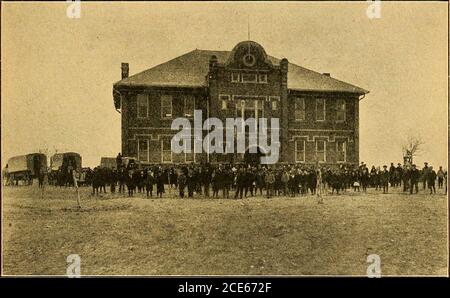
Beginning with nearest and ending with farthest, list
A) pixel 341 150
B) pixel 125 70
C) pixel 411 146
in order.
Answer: pixel 411 146 < pixel 125 70 < pixel 341 150

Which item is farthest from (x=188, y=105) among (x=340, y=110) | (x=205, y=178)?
(x=340, y=110)

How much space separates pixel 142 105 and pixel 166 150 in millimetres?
2662

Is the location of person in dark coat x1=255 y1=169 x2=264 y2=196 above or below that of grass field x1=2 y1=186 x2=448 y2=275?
above

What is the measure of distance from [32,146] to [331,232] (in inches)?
331

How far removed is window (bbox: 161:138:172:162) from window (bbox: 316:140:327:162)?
26.6 feet

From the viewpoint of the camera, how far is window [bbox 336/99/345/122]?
26672 millimetres

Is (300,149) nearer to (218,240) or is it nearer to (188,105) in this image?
(188,105)

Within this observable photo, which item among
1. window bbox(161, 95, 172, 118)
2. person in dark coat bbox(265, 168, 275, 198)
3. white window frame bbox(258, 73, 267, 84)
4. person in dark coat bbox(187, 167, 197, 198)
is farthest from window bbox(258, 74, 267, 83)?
person in dark coat bbox(187, 167, 197, 198)

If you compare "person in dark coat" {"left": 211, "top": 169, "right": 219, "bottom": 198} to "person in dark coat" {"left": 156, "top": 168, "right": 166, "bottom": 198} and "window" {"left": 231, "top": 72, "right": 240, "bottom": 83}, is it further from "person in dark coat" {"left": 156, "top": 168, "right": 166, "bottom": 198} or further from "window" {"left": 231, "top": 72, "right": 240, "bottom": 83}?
"window" {"left": 231, "top": 72, "right": 240, "bottom": 83}

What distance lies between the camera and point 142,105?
2483 centimetres

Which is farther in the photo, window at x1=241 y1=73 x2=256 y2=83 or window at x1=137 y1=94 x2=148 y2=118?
window at x1=241 y1=73 x2=256 y2=83
